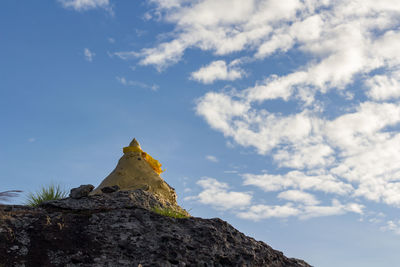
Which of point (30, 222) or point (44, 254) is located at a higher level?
point (30, 222)

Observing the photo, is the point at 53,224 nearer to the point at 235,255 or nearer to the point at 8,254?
the point at 8,254

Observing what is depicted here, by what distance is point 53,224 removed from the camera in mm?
8133

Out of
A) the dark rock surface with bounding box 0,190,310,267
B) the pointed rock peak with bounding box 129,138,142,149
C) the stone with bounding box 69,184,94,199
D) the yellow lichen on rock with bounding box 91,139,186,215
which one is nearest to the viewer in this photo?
the dark rock surface with bounding box 0,190,310,267

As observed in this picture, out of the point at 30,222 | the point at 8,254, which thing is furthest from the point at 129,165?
the point at 8,254

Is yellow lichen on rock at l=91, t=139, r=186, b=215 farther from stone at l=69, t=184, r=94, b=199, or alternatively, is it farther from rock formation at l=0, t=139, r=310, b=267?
rock formation at l=0, t=139, r=310, b=267

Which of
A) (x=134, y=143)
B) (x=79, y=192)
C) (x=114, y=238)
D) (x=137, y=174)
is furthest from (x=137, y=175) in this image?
(x=114, y=238)

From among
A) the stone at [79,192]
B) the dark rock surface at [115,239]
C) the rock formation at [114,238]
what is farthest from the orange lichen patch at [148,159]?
the dark rock surface at [115,239]

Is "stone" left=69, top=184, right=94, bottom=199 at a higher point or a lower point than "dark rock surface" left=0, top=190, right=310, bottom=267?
higher

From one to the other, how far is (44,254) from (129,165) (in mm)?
7067

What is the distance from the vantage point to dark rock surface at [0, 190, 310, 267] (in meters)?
7.47

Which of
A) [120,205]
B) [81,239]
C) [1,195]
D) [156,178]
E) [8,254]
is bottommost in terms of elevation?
[8,254]

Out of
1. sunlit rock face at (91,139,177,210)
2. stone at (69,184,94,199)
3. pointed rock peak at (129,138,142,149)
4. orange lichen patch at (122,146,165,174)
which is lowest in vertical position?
stone at (69,184,94,199)

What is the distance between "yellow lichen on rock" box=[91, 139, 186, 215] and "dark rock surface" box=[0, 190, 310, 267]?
13.9ft

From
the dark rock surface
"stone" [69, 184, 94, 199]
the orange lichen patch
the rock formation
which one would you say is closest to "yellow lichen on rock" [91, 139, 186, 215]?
the orange lichen patch
